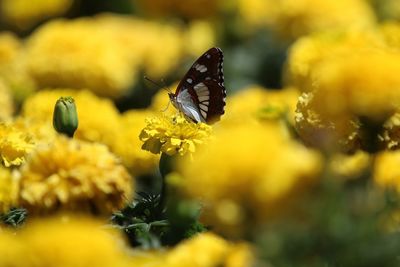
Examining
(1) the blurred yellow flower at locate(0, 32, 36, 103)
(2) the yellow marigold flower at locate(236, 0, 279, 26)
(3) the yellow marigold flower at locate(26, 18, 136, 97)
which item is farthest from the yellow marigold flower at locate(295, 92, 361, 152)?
(2) the yellow marigold flower at locate(236, 0, 279, 26)

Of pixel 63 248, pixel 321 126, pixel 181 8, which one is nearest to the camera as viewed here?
pixel 63 248

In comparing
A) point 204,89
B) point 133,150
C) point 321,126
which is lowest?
point 321,126

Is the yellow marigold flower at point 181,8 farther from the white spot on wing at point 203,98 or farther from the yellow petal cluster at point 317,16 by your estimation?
the white spot on wing at point 203,98

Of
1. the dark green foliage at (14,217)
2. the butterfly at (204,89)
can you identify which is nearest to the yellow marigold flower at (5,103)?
the butterfly at (204,89)

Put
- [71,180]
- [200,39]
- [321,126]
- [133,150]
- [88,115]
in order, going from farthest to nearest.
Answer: [200,39]
[88,115]
[133,150]
[321,126]
[71,180]

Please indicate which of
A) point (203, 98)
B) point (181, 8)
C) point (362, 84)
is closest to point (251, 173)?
point (362, 84)

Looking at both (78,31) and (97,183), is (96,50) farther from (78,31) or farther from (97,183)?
(97,183)

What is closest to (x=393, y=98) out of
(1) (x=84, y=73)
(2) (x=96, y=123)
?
(2) (x=96, y=123)

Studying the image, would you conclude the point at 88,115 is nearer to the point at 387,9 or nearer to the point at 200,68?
the point at 200,68

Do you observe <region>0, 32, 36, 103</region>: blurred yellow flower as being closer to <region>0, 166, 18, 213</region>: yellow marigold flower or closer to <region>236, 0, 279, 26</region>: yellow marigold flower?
<region>236, 0, 279, 26</region>: yellow marigold flower
